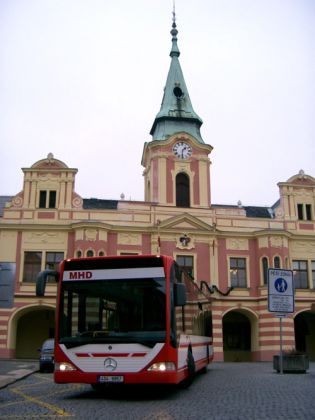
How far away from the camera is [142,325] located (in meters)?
12.1

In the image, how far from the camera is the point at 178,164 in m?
38.1

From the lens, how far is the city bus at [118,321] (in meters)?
11.9

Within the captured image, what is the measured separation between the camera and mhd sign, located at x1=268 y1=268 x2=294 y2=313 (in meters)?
19.2

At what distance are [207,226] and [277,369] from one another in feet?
53.2

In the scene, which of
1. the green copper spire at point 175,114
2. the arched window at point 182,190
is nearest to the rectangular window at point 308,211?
the arched window at point 182,190

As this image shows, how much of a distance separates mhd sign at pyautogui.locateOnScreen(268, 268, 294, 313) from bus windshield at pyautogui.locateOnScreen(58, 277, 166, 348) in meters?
8.02

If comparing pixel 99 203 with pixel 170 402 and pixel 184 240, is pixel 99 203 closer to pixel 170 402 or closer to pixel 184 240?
pixel 184 240

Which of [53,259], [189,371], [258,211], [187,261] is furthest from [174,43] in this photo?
[189,371]

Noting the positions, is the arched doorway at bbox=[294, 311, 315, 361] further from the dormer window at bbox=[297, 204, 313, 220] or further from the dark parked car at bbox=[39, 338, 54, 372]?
the dark parked car at bbox=[39, 338, 54, 372]

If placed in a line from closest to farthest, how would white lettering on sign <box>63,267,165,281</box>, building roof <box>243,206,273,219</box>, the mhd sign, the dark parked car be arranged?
white lettering on sign <box>63,267,165,281</box>
the mhd sign
the dark parked car
building roof <box>243,206,273,219</box>

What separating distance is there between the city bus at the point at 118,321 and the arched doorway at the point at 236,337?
2549cm

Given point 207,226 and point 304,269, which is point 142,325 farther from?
point 304,269

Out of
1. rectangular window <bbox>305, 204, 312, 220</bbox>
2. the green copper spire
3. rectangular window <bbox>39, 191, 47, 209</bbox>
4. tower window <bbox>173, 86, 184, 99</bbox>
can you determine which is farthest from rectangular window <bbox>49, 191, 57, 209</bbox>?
rectangular window <bbox>305, 204, 312, 220</bbox>

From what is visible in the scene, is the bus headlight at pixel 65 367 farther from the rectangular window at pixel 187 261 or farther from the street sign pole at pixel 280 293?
the rectangular window at pixel 187 261
